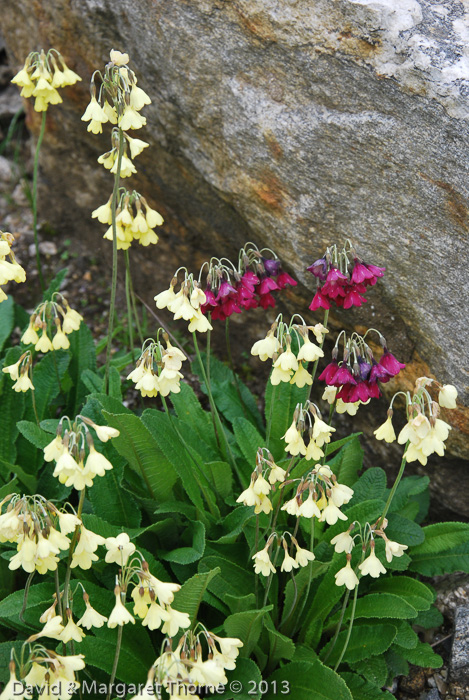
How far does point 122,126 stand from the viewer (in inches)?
115

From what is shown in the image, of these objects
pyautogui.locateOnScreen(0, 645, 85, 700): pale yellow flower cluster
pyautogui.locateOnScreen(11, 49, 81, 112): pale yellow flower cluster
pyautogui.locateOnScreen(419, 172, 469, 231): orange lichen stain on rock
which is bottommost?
pyautogui.locateOnScreen(0, 645, 85, 700): pale yellow flower cluster

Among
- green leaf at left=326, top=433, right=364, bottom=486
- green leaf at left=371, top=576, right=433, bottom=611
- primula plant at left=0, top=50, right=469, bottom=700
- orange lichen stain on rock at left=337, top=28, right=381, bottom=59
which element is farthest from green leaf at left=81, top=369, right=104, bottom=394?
orange lichen stain on rock at left=337, top=28, right=381, bottom=59

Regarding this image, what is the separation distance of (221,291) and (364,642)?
5.29ft

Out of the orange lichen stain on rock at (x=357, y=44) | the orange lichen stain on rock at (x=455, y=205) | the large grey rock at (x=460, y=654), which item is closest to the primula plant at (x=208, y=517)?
the large grey rock at (x=460, y=654)

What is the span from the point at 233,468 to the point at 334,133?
5.67ft

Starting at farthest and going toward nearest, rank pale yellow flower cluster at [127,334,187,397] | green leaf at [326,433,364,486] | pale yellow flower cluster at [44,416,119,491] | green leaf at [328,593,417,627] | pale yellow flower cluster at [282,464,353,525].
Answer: green leaf at [326,433,364,486] < green leaf at [328,593,417,627] < pale yellow flower cluster at [127,334,187,397] < pale yellow flower cluster at [282,464,353,525] < pale yellow flower cluster at [44,416,119,491]

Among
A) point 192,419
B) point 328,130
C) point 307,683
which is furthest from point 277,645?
point 328,130

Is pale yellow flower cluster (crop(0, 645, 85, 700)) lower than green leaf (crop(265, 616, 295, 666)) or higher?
higher

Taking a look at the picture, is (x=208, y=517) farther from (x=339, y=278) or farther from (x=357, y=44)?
(x=357, y=44)

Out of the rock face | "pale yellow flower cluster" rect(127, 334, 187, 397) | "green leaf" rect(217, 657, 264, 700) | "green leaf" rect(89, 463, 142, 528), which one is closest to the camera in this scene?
"pale yellow flower cluster" rect(127, 334, 187, 397)

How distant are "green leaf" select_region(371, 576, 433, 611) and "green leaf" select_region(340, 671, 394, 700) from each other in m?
0.37

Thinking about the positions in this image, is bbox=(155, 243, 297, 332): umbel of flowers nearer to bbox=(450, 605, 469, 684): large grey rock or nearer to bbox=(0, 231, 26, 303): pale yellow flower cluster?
bbox=(0, 231, 26, 303): pale yellow flower cluster

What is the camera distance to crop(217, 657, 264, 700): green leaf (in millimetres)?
2842

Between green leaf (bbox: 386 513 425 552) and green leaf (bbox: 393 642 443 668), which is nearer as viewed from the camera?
green leaf (bbox: 393 642 443 668)
